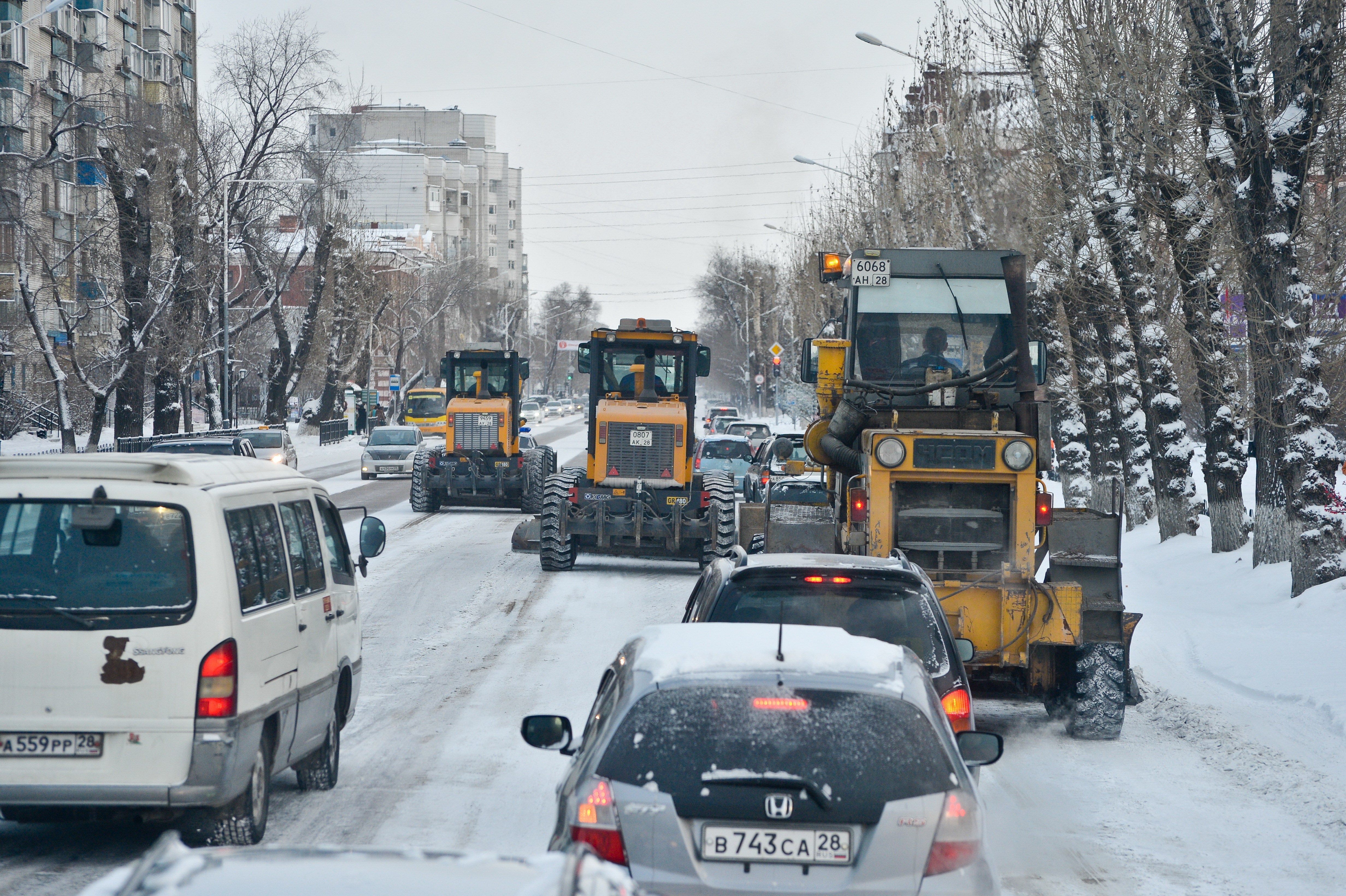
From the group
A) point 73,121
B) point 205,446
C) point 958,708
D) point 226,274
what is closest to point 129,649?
point 958,708

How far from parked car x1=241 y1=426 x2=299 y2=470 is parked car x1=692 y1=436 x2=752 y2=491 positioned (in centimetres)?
942

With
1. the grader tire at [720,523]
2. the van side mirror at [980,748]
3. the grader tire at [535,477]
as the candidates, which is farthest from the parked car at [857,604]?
the grader tire at [535,477]

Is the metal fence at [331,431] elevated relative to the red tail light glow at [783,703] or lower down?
lower down

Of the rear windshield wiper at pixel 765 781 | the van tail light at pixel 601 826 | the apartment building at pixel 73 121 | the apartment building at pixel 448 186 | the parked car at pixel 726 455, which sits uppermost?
the apartment building at pixel 448 186

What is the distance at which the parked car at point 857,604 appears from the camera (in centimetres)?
645

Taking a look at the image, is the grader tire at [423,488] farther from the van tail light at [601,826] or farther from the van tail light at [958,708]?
Result: the van tail light at [601,826]

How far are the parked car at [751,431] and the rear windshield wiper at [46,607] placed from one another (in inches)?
1230

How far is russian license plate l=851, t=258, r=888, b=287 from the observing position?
1259cm

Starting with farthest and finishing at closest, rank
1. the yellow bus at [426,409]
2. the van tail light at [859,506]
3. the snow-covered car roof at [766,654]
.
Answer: the yellow bus at [426,409]
the van tail light at [859,506]
the snow-covered car roof at [766,654]

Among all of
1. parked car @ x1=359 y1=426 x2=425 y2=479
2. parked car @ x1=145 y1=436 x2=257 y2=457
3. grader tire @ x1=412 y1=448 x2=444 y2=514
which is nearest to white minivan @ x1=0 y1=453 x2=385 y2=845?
parked car @ x1=145 y1=436 x2=257 y2=457

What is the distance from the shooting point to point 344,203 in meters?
62.2

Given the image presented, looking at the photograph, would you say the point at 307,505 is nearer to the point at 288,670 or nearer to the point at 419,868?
the point at 288,670

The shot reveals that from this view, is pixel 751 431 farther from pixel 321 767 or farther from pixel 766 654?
pixel 766 654

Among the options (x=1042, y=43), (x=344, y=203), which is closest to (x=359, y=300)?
(x=344, y=203)
